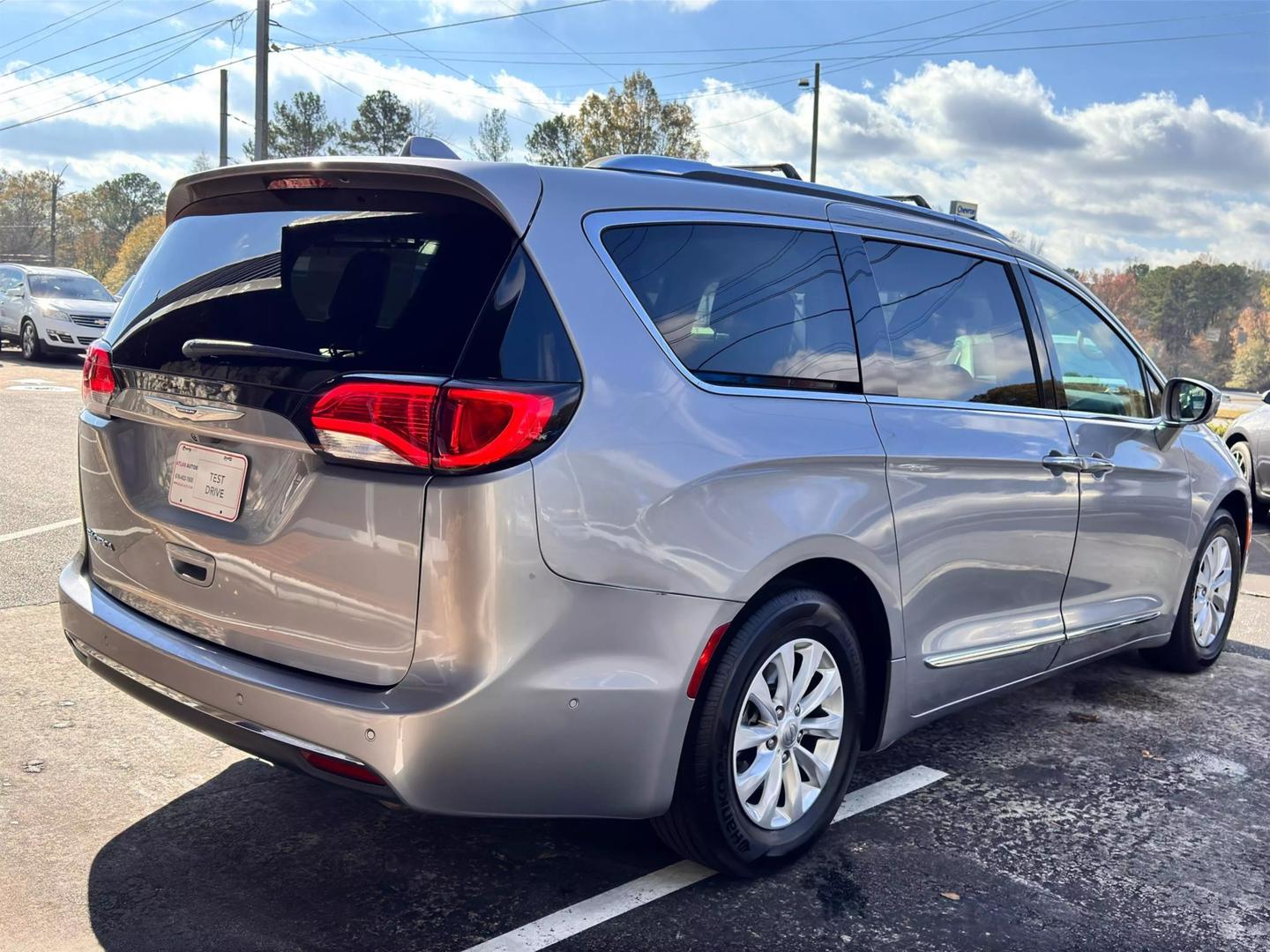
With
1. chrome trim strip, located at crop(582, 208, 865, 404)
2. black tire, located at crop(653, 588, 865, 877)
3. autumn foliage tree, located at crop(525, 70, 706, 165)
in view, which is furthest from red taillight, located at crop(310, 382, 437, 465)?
autumn foliage tree, located at crop(525, 70, 706, 165)

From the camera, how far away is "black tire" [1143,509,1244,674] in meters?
5.18

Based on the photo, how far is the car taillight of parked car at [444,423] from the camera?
2430 millimetres

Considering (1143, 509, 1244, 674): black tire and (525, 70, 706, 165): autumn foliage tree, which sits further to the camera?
(525, 70, 706, 165): autumn foliage tree

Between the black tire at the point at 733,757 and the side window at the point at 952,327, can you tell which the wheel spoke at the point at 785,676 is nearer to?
the black tire at the point at 733,757

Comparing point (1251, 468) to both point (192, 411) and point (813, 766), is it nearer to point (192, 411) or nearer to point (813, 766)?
point (813, 766)

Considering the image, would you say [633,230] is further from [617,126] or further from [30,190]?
[30,190]

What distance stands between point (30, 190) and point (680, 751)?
121 metres

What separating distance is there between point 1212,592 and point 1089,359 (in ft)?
5.26

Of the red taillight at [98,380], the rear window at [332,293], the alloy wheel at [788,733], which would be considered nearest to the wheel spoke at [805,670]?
the alloy wheel at [788,733]

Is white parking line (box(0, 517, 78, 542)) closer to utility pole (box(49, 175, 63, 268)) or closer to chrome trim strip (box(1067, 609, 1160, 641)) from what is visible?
chrome trim strip (box(1067, 609, 1160, 641))

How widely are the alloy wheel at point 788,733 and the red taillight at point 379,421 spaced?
110 centimetres

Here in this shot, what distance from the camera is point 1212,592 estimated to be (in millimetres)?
Answer: 5430

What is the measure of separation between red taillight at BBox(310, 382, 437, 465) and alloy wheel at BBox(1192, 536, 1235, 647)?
4038 millimetres

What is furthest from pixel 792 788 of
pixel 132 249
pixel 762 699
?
pixel 132 249
